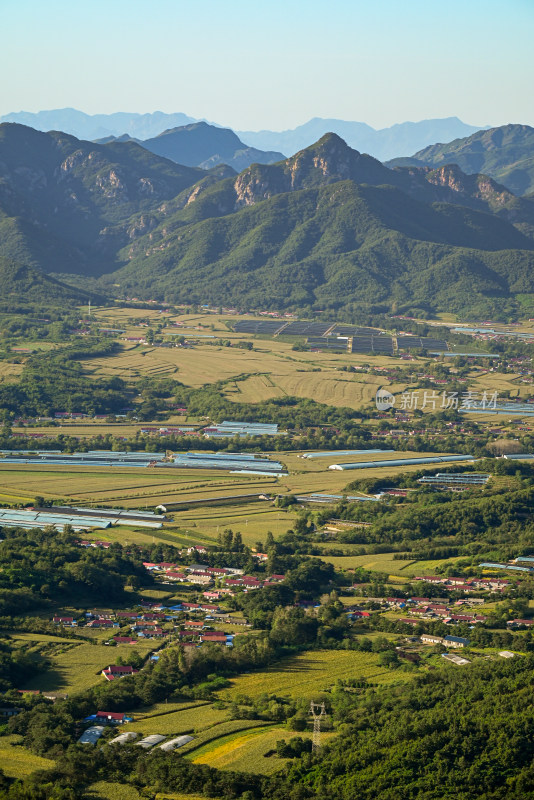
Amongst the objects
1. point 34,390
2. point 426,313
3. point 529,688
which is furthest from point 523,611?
point 426,313

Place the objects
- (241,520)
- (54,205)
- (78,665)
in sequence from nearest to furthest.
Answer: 1. (78,665)
2. (241,520)
3. (54,205)

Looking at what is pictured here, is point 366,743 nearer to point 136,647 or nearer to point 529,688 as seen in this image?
point 529,688

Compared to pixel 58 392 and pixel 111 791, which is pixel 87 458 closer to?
pixel 58 392

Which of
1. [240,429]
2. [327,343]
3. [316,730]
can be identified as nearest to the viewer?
[316,730]

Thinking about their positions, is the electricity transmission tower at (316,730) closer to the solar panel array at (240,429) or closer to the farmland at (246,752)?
the farmland at (246,752)

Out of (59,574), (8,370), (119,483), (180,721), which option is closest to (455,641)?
(180,721)

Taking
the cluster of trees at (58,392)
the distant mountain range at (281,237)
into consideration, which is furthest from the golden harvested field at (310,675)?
the distant mountain range at (281,237)
